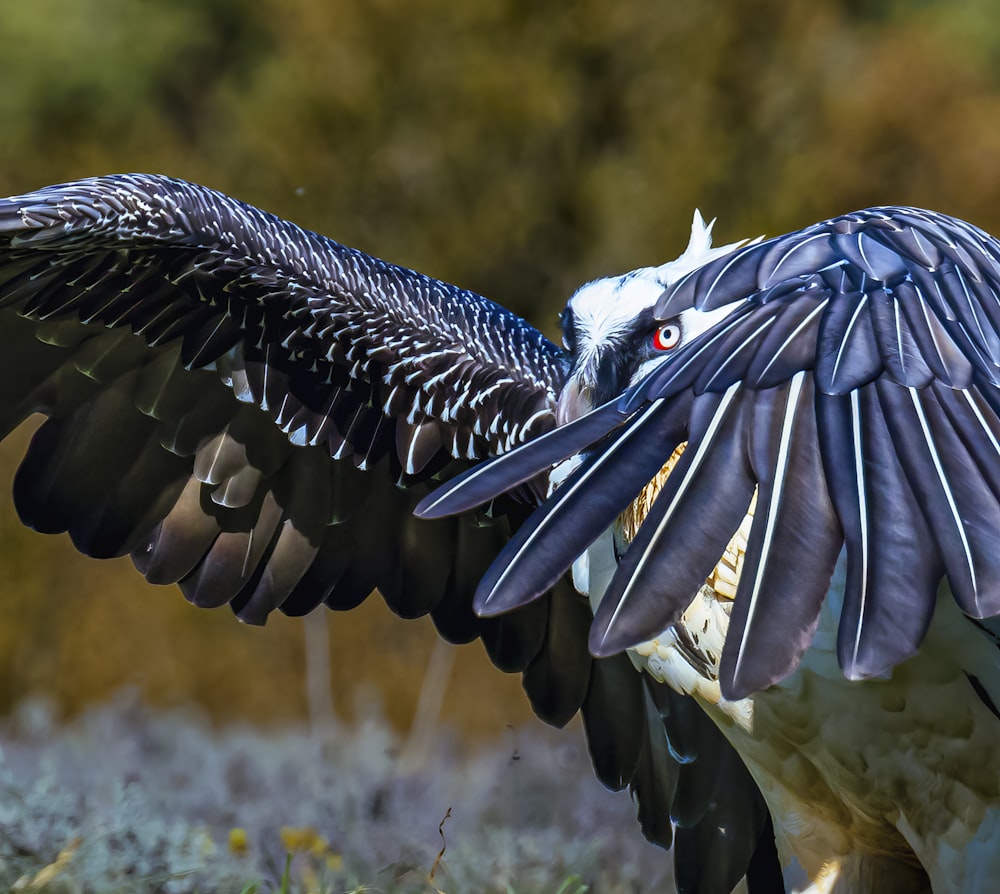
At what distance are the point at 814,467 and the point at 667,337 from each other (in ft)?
4.52

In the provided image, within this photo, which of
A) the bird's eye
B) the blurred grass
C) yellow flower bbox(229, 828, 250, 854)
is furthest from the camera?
yellow flower bbox(229, 828, 250, 854)

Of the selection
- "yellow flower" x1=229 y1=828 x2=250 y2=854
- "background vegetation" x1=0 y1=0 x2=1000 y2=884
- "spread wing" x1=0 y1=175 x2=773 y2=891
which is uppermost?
"background vegetation" x1=0 y1=0 x2=1000 y2=884

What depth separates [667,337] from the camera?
3521 mm

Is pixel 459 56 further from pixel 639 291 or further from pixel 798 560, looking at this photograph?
pixel 798 560

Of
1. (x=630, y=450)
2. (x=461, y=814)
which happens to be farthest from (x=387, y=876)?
(x=630, y=450)

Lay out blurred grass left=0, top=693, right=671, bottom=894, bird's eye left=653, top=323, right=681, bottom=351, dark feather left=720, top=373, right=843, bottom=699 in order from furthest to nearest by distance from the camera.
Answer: blurred grass left=0, top=693, right=671, bottom=894
bird's eye left=653, top=323, right=681, bottom=351
dark feather left=720, top=373, right=843, bottom=699

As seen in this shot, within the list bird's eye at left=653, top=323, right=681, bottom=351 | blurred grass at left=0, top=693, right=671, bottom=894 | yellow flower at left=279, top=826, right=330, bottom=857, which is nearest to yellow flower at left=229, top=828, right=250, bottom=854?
blurred grass at left=0, top=693, right=671, bottom=894

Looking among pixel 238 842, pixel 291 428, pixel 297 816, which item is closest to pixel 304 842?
pixel 238 842

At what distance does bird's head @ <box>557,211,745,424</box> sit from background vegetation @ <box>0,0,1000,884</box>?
5.59m

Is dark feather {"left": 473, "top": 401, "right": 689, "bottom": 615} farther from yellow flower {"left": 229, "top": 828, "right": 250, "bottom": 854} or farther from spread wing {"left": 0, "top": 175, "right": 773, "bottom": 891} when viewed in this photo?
yellow flower {"left": 229, "top": 828, "right": 250, "bottom": 854}

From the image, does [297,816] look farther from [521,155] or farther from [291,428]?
[521,155]

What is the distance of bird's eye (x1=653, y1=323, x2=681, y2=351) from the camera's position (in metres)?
3.50

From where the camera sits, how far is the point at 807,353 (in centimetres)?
236

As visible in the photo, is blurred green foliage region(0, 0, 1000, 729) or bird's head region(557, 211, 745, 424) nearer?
bird's head region(557, 211, 745, 424)
